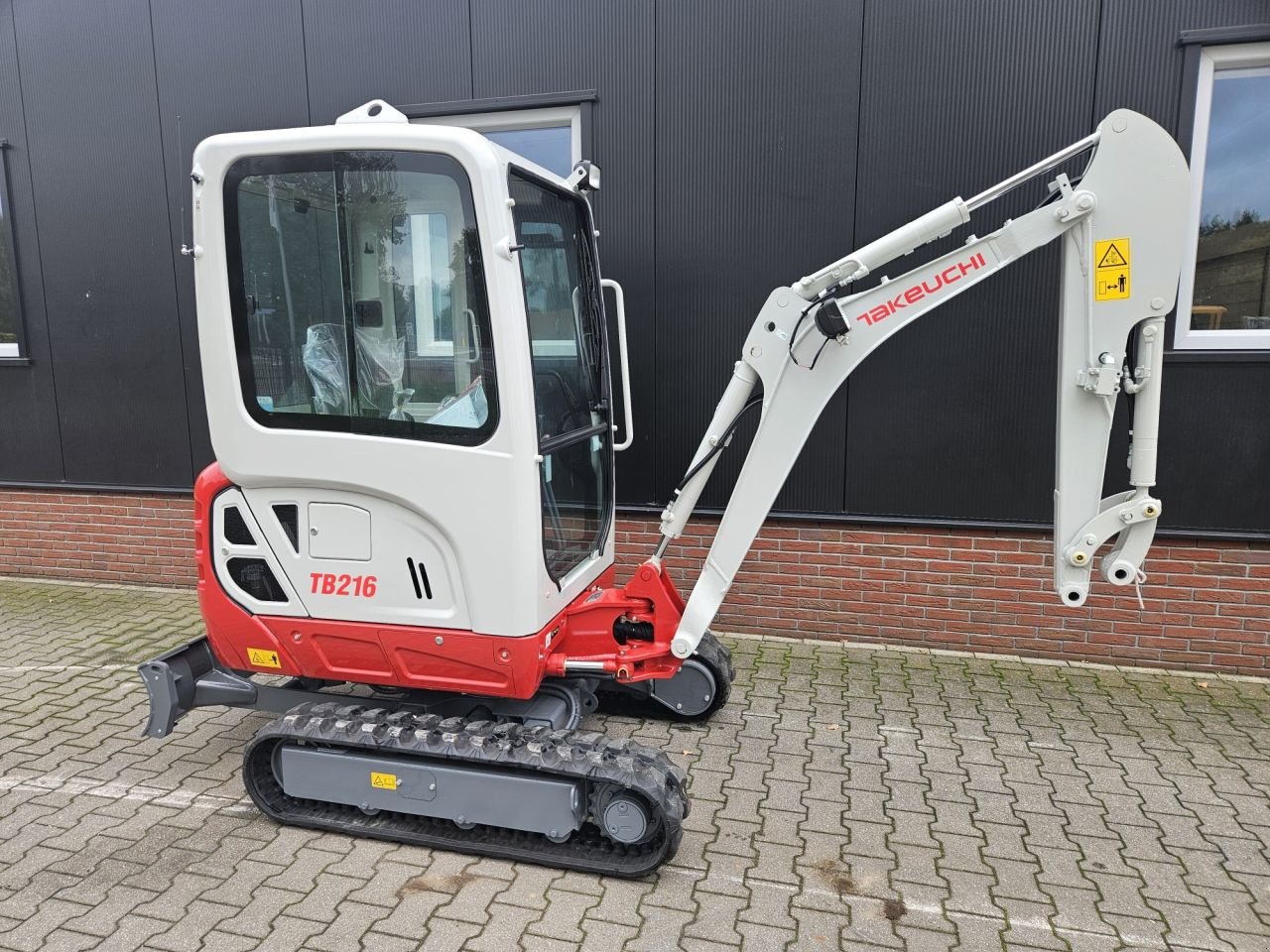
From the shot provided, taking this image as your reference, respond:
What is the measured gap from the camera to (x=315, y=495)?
3250 mm

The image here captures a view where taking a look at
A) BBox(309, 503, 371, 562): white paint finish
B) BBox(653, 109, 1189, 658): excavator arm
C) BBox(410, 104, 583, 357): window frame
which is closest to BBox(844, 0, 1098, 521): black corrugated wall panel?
BBox(653, 109, 1189, 658): excavator arm

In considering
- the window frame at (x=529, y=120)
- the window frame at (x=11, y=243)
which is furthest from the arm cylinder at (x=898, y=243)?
the window frame at (x=11, y=243)

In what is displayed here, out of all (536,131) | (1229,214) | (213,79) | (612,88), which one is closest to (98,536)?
(213,79)

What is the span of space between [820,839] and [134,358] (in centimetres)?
588

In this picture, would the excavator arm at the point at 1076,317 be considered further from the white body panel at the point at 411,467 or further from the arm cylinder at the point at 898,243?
the white body panel at the point at 411,467

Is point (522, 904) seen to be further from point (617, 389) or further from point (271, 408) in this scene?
point (617, 389)

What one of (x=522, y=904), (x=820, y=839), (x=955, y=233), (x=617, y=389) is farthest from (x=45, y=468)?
(x=955, y=233)

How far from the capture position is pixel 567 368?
361cm

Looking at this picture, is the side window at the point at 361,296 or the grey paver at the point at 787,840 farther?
the side window at the point at 361,296

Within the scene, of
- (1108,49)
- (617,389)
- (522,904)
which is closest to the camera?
(522,904)

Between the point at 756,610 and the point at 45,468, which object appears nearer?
the point at 756,610

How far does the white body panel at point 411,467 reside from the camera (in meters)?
2.96

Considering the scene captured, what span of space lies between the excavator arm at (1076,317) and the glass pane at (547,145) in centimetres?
279

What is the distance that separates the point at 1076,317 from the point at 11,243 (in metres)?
7.38
